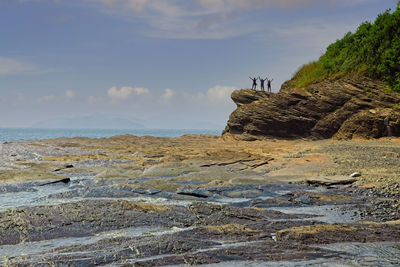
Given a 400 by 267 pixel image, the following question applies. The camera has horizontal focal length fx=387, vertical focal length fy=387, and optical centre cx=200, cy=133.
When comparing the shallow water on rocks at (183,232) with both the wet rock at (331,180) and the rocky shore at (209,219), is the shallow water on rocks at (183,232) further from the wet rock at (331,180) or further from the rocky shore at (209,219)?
the wet rock at (331,180)

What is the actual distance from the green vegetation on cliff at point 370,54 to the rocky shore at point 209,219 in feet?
57.5

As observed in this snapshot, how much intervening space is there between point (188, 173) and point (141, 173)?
2.58m

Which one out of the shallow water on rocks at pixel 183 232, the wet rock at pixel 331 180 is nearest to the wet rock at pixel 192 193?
the shallow water on rocks at pixel 183 232

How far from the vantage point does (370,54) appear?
36.8m

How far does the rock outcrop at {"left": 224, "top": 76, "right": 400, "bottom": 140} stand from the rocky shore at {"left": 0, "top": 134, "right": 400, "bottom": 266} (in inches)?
523

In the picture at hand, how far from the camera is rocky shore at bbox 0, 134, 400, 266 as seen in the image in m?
7.54

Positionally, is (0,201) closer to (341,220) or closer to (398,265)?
(341,220)

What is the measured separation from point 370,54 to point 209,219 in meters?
32.2

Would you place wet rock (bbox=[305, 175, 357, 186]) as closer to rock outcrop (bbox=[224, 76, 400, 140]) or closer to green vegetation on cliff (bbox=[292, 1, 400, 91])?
rock outcrop (bbox=[224, 76, 400, 140])

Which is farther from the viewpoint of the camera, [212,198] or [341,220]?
[212,198]

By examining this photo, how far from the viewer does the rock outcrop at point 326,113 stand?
33.1 meters

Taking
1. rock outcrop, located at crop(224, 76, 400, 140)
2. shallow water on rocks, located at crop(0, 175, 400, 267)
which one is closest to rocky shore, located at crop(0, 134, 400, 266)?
shallow water on rocks, located at crop(0, 175, 400, 267)

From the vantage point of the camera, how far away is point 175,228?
984cm

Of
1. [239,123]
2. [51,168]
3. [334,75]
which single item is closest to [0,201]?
[51,168]
